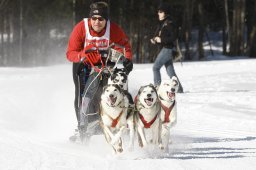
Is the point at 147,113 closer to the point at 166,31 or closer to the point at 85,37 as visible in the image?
the point at 85,37

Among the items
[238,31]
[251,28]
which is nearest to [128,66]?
[238,31]

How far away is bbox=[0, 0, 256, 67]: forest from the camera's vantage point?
38688mm

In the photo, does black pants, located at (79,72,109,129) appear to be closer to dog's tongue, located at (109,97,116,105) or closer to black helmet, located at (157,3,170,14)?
dog's tongue, located at (109,97,116,105)

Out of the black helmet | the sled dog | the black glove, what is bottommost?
the sled dog

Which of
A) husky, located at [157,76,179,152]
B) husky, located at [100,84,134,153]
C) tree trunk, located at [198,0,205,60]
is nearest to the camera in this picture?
husky, located at [100,84,134,153]

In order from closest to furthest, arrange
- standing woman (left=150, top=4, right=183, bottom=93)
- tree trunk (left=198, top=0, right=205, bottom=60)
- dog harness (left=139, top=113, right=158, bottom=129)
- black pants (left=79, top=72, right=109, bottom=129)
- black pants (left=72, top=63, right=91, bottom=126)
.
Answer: dog harness (left=139, top=113, right=158, bottom=129) < black pants (left=79, top=72, right=109, bottom=129) < black pants (left=72, top=63, right=91, bottom=126) < standing woman (left=150, top=4, right=183, bottom=93) < tree trunk (left=198, top=0, right=205, bottom=60)

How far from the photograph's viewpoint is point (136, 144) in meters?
7.64

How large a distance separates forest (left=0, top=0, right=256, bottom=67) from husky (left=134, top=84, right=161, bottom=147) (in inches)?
1176

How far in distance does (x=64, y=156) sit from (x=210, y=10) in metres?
38.0

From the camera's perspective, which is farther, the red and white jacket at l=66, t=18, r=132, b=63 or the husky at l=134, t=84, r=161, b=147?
the red and white jacket at l=66, t=18, r=132, b=63

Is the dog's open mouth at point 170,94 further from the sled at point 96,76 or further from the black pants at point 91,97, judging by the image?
the black pants at point 91,97

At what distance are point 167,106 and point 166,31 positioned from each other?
22.3 feet

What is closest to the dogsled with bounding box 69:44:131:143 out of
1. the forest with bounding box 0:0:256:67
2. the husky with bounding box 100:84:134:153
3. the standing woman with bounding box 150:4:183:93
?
the husky with bounding box 100:84:134:153

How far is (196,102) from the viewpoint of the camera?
13.3 m
